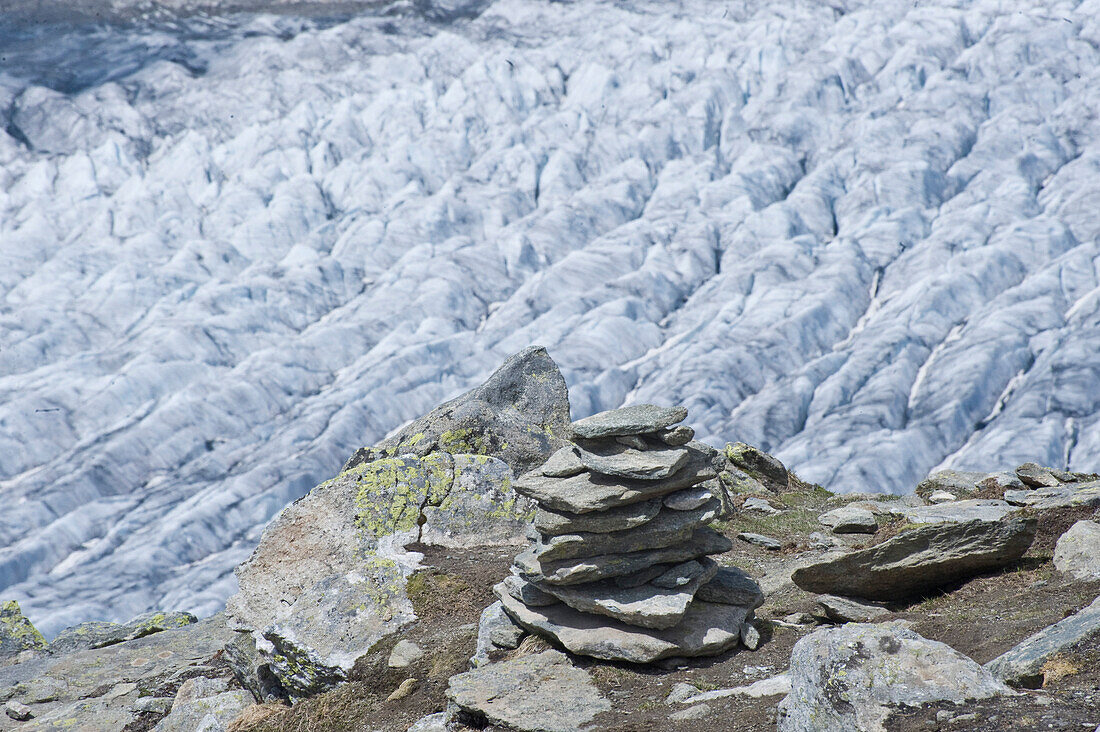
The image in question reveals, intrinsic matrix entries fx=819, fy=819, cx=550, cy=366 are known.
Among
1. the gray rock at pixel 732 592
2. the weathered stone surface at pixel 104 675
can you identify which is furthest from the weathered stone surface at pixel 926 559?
the weathered stone surface at pixel 104 675

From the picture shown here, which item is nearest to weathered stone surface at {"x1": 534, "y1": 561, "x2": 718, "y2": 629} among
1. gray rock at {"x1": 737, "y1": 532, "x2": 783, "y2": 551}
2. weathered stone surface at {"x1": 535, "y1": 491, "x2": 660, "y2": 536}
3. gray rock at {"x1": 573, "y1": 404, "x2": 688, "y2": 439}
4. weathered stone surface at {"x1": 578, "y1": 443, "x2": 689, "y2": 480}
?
weathered stone surface at {"x1": 535, "y1": 491, "x2": 660, "y2": 536}

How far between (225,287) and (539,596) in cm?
6291

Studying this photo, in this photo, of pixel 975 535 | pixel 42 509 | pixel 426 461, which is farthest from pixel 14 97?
pixel 975 535

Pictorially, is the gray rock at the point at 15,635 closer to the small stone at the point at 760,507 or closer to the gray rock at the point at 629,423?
the gray rock at the point at 629,423

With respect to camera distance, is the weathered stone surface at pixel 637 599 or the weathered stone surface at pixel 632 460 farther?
the weathered stone surface at pixel 632 460

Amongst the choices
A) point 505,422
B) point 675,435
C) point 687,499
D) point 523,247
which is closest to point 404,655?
point 687,499

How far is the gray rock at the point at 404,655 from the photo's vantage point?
853cm

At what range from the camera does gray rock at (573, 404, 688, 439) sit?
26.9 feet

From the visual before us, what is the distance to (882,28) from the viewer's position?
262 ft

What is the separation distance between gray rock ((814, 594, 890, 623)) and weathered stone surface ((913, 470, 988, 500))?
23.5 ft

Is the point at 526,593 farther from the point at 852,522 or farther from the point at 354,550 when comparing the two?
the point at 852,522

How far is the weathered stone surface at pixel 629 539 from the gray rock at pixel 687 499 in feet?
0.39

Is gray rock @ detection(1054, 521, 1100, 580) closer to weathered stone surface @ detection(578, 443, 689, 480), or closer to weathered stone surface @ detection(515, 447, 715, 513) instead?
weathered stone surface @ detection(515, 447, 715, 513)

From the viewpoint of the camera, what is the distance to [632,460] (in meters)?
8.07
